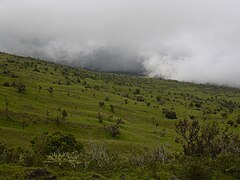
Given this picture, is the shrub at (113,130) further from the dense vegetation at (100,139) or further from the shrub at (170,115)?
the shrub at (170,115)

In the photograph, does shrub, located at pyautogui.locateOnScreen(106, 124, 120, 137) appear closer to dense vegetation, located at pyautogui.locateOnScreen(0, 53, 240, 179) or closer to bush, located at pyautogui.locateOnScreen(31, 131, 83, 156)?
dense vegetation, located at pyautogui.locateOnScreen(0, 53, 240, 179)

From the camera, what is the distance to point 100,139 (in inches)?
3477

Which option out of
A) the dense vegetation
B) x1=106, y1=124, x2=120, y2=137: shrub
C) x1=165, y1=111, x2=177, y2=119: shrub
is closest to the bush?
the dense vegetation

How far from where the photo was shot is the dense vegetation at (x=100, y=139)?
3334 cm

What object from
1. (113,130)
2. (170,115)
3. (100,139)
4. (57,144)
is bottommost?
(100,139)

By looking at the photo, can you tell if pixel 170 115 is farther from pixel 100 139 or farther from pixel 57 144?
pixel 57 144

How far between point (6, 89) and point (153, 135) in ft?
167

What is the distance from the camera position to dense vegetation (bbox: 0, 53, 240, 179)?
3334cm

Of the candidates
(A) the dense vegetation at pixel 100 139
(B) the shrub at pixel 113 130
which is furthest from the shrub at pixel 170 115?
(B) the shrub at pixel 113 130

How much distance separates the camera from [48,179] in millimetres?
28969

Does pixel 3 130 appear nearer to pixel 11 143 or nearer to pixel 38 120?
pixel 11 143

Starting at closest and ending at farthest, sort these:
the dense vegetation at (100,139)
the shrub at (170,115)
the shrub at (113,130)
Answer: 1. the dense vegetation at (100,139)
2. the shrub at (113,130)
3. the shrub at (170,115)

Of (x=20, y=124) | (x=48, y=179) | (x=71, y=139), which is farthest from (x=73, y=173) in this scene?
(x=20, y=124)

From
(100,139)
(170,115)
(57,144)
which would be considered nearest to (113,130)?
(100,139)
